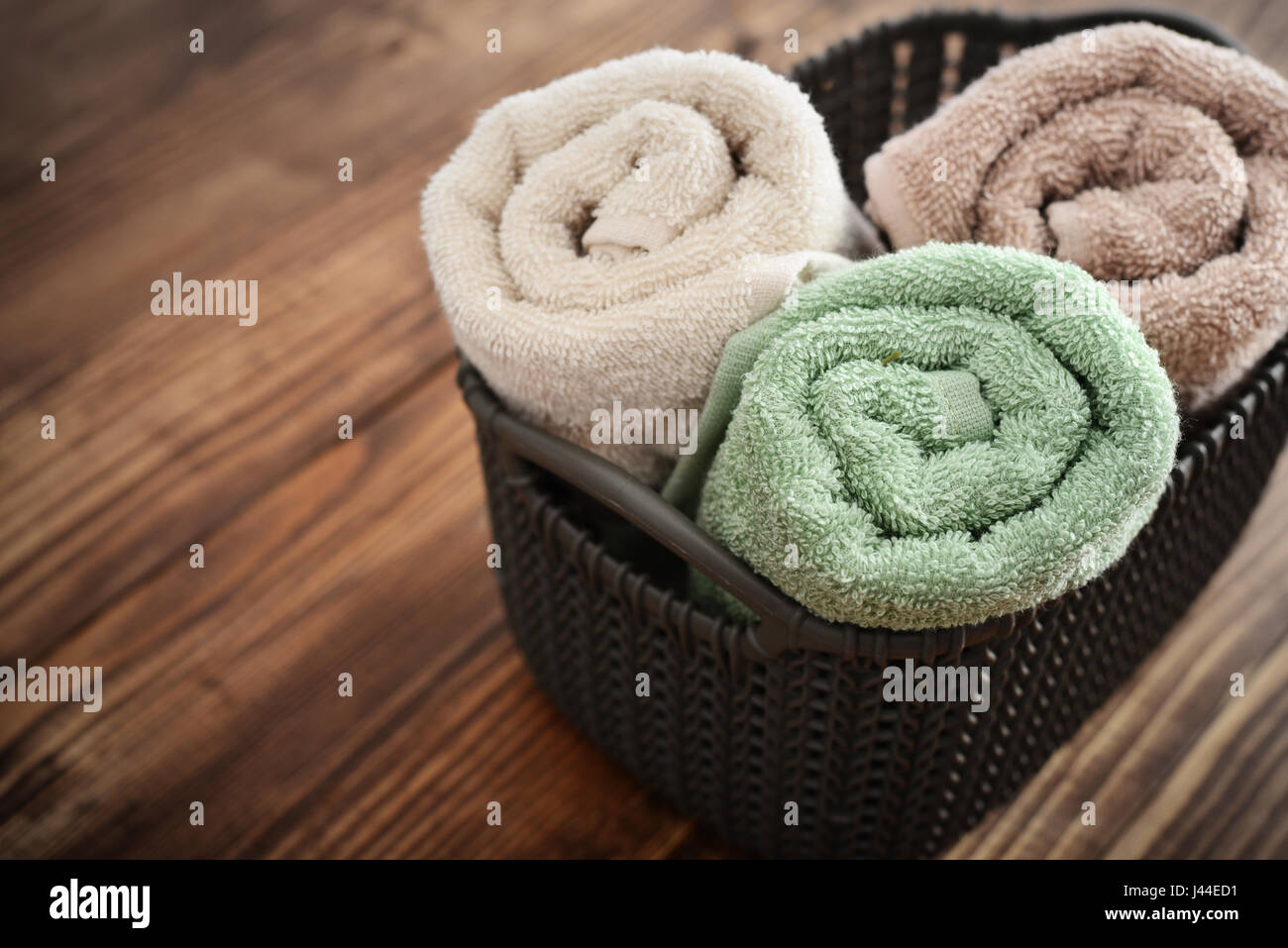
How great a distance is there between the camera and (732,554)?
1.41 ft

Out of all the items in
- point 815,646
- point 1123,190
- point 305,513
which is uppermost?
point 1123,190

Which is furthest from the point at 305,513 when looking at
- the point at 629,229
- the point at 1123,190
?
the point at 1123,190

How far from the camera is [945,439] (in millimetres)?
406

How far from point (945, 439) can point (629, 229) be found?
0.50ft

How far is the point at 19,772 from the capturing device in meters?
0.62

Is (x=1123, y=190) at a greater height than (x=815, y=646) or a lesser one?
greater

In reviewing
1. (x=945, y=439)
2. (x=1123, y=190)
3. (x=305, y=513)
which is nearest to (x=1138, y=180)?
(x=1123, y=190)

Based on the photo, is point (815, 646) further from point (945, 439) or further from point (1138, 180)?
point (1138, 180)

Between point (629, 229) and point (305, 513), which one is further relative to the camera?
point (305, 513)

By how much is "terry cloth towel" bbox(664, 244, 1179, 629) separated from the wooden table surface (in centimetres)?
27

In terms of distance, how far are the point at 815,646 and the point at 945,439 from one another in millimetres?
89

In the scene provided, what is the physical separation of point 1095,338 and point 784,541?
0.42 feet

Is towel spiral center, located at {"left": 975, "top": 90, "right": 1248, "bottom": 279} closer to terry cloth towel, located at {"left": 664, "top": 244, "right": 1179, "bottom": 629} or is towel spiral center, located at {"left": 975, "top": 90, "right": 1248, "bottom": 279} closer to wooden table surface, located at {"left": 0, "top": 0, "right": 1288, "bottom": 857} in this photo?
terry cloth towel, located at {"left": 664, "top": 244, "right": 1179, "bottom": 629}
